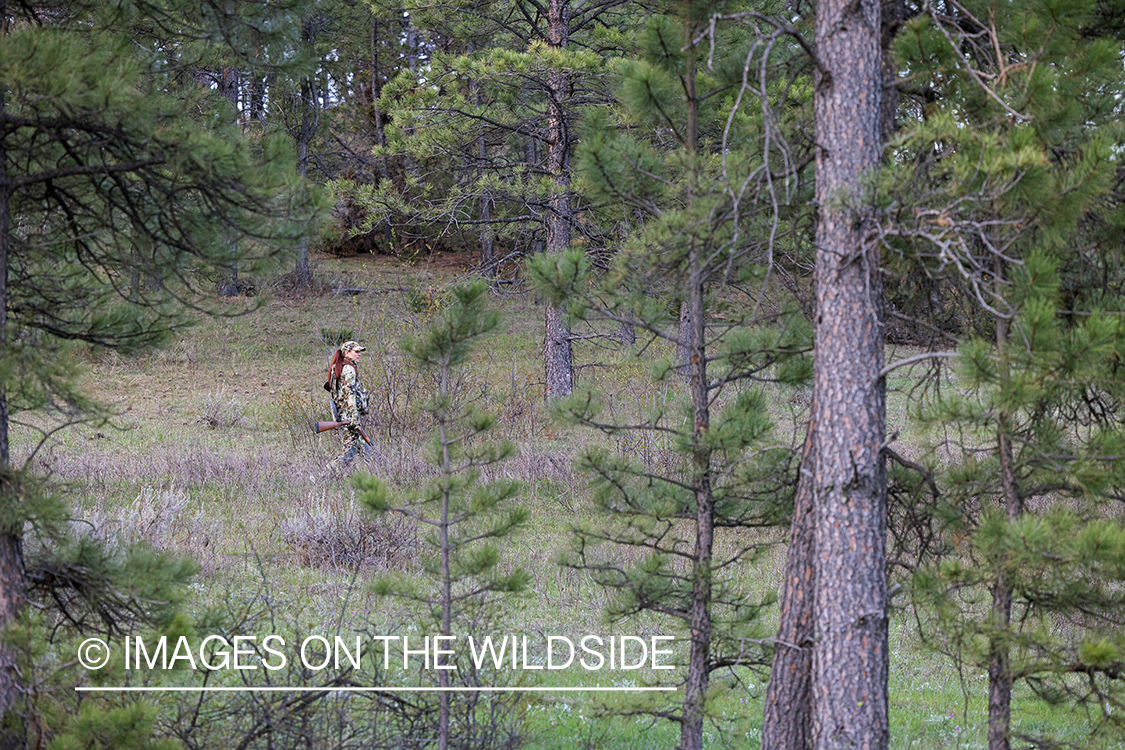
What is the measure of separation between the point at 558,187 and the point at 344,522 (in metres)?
6.56

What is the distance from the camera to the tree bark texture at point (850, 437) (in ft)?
14.5

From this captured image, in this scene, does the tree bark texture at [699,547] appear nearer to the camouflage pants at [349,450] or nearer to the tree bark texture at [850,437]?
the tree bark texture at [850,437]

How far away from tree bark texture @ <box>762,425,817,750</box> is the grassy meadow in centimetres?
19

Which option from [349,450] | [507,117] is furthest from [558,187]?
[349,450]

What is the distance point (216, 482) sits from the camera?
1117cm

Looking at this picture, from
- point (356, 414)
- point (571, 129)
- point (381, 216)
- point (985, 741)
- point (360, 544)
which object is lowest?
point (985, 741)

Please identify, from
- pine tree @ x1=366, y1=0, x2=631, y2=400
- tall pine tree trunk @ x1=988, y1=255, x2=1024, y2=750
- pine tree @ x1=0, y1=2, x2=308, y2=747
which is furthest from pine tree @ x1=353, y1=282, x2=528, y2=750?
pine tree @ x1=366, y1=0, x2=631, y2=400

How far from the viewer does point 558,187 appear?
1398 centimetres

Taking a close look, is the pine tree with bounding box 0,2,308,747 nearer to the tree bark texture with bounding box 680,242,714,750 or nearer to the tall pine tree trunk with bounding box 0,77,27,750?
the tall pine tree trunk with bounding box 0,77,27,750

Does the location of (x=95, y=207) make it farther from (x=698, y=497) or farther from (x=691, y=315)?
(x=698, y=497)

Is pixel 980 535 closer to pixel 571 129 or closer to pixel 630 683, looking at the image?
pixel 630 683

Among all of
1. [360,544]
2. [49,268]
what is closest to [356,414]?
[360,544]

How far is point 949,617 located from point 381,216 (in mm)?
11841

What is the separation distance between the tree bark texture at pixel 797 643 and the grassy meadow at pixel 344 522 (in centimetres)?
19
